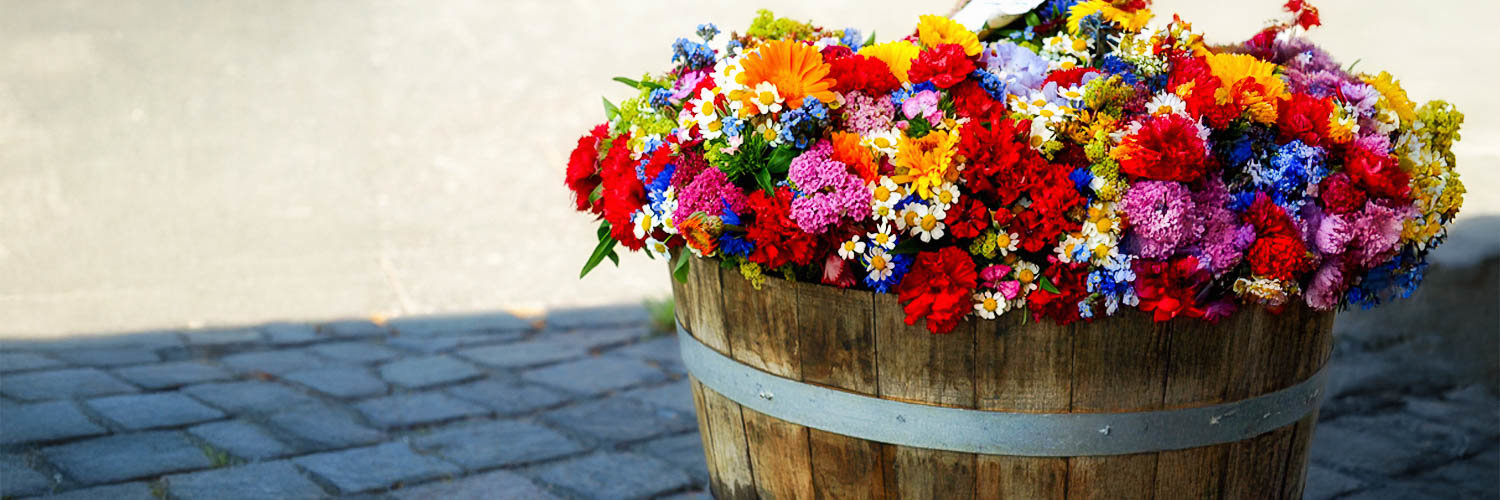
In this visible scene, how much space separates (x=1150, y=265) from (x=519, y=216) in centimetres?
398

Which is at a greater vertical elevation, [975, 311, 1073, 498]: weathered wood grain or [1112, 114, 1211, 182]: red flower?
[1112, 114, 1211, 182]: red flower

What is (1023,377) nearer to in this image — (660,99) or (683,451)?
(660,99)

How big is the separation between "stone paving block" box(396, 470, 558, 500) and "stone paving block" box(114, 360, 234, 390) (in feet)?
3.46

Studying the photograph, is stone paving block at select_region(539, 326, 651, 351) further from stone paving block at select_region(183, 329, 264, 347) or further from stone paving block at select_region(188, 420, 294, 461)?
stone paving block at select_region(188, 420, 294, 461)

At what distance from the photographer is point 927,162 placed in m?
1.64

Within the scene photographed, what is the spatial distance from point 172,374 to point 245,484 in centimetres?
92

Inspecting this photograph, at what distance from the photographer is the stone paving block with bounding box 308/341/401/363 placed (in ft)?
12.4

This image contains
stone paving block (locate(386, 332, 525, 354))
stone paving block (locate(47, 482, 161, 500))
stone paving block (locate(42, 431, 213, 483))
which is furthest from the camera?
stone paving block (locate(386, 332, 525, 354))

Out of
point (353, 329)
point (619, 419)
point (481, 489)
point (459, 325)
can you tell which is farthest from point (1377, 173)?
point (353, 329)

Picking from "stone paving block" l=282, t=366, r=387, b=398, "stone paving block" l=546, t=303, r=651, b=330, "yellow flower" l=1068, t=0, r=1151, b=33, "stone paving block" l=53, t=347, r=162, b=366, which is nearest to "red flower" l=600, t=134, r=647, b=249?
"yellow flower" l=1068, t=0, r=1151, b=33

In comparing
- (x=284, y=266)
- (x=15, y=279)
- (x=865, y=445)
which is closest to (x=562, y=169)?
(x=284, y=266)

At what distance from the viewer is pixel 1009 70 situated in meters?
1.89

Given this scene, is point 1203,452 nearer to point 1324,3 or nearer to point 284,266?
→ point 284,266

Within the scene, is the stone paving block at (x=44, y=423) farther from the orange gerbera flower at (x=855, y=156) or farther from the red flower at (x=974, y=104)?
the red flower at (x=974, y=104)
